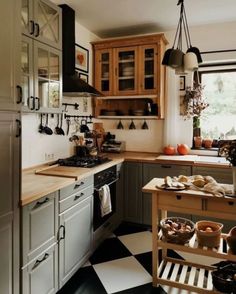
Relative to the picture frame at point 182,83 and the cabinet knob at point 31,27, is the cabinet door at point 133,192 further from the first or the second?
the cabinet knob at point 31,27

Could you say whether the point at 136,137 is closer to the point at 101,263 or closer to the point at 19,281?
the point at 101,263

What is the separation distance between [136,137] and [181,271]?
216cm

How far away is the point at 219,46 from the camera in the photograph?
3564 millimetres

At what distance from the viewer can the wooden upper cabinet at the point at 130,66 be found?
3.59 m

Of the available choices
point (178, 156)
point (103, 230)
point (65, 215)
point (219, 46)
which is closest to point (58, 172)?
point (65, 215)

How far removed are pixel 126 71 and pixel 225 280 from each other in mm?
2792

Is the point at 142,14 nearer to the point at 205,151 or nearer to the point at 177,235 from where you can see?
the point at 205,151

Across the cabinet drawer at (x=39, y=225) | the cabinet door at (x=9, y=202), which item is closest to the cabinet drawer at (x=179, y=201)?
the cabinet drawer at (x=39, y=225)

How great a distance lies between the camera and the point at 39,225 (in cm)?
187

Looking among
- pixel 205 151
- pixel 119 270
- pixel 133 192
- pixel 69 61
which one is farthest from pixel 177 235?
pixel 69 61

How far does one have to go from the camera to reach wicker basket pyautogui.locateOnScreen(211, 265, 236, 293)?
193 cm

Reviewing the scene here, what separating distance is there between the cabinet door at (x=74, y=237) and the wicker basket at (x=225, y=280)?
1.15 m

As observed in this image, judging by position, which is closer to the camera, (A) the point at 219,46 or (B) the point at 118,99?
(A) the point at 219,46

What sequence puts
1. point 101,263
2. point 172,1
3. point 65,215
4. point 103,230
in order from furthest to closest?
point 103,230, point 172,1, point 101,263, point 65,215
